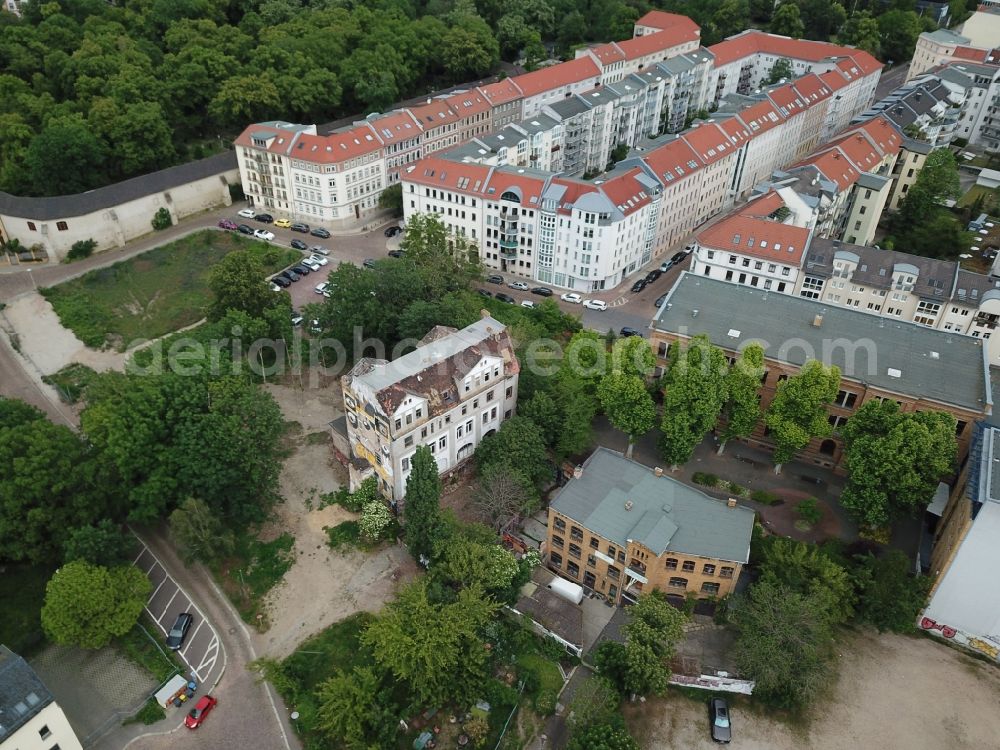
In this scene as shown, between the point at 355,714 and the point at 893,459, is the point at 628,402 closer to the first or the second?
the point at 893,459

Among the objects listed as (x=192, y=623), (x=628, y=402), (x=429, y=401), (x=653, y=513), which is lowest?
(x=192, y=623)

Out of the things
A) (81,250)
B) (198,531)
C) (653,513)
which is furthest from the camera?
(81,250)

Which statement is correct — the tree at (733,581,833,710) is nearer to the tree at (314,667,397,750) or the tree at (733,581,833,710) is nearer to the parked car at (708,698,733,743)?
the parked car at (708,698,733,743)

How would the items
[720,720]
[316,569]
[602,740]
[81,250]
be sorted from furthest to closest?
[81,250] → [316,569] → [720,720] → [602,740]

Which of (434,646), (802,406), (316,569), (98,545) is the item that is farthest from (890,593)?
(98,545)

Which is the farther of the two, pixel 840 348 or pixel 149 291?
pixel 149 291

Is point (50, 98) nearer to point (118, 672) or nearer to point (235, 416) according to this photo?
point (235, 416)

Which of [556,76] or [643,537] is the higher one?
[556,76]
